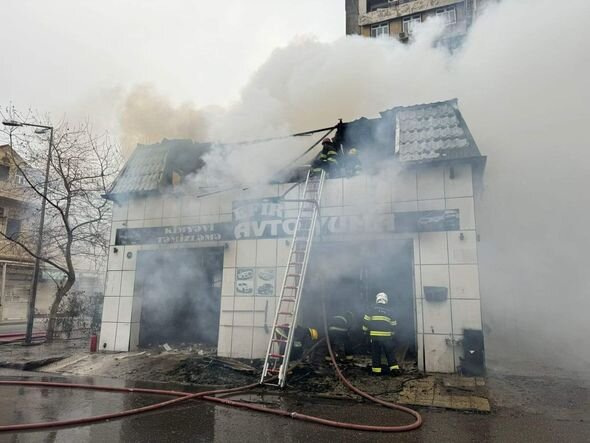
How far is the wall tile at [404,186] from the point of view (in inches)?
300

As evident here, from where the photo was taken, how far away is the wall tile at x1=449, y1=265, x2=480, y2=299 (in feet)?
22.6

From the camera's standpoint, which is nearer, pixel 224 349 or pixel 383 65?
pixel 224 349

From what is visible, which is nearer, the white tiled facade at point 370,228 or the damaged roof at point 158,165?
the white tiled facade at point 370,228

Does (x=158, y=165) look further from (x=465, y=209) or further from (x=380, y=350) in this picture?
(x=465, y=209)

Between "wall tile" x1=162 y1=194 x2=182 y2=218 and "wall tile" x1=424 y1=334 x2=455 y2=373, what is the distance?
6.02 metres

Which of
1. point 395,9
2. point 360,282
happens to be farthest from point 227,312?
point 395,9

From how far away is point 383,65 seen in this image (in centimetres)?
1045

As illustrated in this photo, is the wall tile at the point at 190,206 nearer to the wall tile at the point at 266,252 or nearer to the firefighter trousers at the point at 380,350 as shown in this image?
the wall tile at the point at 266,252

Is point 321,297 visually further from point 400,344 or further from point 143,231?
point 143,231

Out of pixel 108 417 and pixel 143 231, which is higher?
pixel 143 231

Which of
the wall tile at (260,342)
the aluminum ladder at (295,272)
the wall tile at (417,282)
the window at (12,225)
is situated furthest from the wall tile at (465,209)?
the window at (12,225)

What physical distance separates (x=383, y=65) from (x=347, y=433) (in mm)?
8948

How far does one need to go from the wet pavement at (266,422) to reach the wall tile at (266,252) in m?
3.05

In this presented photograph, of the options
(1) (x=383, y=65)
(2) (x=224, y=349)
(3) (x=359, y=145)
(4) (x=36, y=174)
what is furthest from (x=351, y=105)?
(4) (x=36, y=174)
